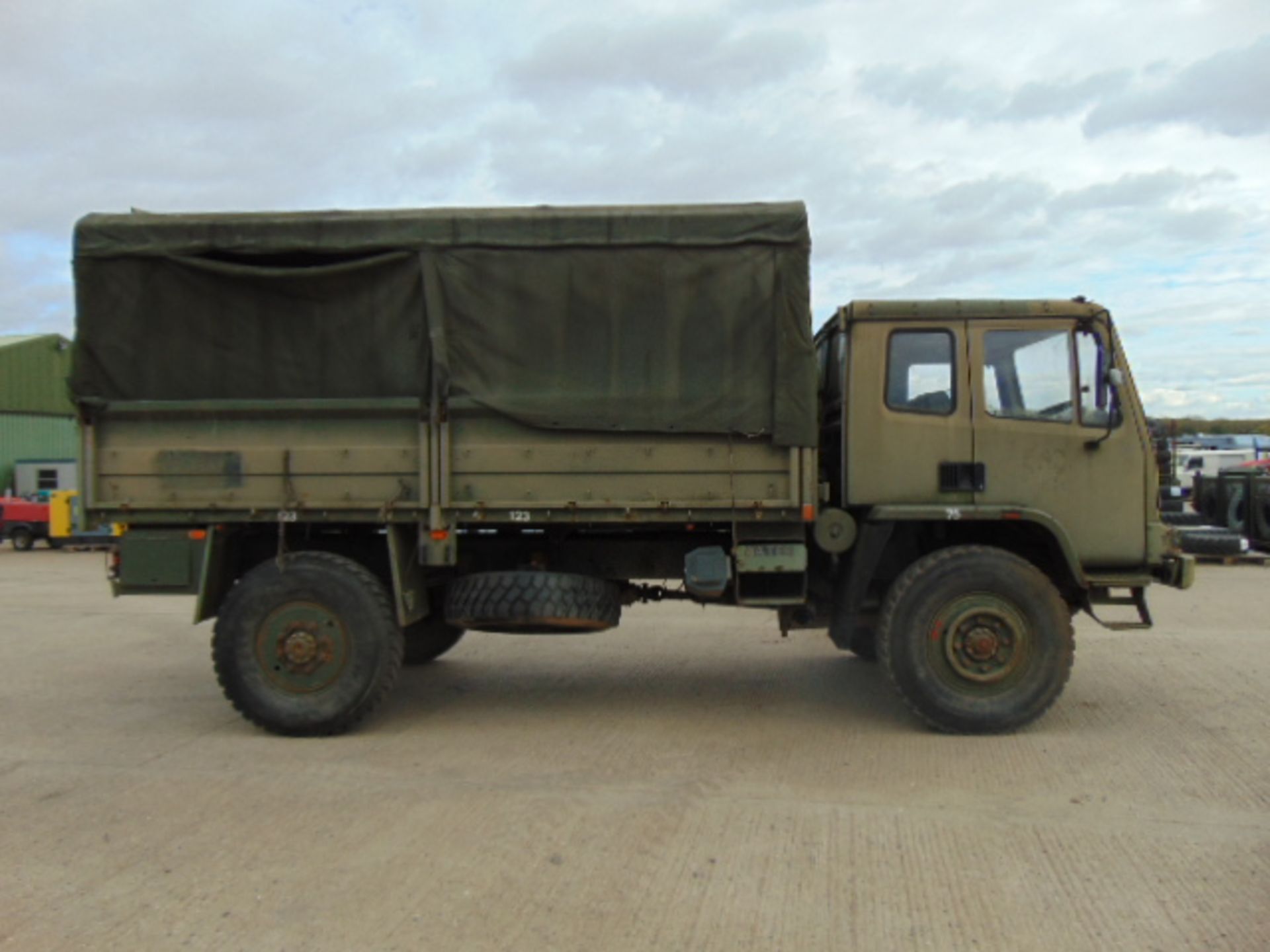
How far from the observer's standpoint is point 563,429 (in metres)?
6.36

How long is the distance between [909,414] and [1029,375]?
2.59 ft

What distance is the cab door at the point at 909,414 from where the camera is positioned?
21.4 feet

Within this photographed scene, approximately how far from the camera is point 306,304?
21.5 ft

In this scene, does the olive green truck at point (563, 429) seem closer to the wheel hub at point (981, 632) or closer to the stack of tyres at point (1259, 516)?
the wheel hub at point (981, 632)

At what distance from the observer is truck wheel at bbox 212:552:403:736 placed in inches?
254

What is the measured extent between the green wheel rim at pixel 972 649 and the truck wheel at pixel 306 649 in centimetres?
335

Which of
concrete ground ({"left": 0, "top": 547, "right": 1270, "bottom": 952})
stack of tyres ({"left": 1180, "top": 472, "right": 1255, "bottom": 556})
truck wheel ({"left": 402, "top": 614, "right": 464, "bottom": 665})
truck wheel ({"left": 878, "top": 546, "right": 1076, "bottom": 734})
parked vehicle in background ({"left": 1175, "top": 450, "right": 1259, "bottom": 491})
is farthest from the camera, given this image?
parked vehicle in background ({"left": 1175, "top": 450, "right": 1259, "bottom": 491})

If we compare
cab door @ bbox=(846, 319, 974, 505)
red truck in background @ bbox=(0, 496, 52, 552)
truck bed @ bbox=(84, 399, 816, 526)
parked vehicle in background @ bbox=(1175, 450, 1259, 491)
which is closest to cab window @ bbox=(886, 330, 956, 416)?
cab door @ bbox=(846, 319, 974, 505)

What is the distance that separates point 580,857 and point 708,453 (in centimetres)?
267

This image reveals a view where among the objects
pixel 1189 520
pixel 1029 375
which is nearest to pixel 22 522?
pixel 1029 375

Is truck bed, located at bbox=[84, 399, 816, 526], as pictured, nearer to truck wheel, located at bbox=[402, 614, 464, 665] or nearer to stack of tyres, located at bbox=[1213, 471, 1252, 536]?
truck wheel, located at bbox=[402, 614, 464, 665]

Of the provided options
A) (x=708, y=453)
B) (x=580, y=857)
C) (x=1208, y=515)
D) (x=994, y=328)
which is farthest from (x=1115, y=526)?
(x=1208, y=515)

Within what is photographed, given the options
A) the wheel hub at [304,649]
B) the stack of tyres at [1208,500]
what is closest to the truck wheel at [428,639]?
the wheel hub at [304,649]

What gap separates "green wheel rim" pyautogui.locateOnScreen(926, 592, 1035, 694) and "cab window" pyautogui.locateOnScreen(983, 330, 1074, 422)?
1.21 m
